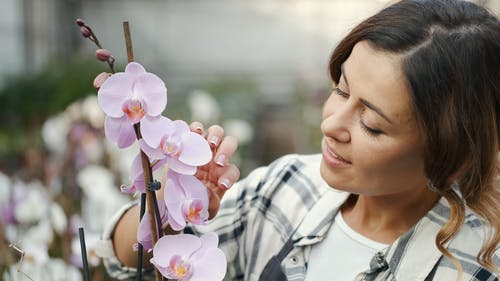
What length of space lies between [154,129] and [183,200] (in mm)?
95

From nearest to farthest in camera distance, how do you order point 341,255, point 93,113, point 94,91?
1. point 341,255
2. point 93,113
3. point 94,91

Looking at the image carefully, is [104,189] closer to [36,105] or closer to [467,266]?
[467,266]

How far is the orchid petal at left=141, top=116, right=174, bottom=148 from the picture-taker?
0.73m

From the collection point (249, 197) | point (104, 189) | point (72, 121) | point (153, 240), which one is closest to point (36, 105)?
point (72, 121)

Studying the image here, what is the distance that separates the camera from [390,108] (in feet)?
3.18

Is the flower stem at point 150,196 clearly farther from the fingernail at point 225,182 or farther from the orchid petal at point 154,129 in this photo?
the fingernail at point 225,182

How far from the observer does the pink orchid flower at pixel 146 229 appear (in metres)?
0.78

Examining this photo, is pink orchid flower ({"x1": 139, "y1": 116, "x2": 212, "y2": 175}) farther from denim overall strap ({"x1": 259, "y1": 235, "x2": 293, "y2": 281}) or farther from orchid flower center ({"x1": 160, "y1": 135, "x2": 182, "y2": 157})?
denim overall strap ({"x1": 259, "y1": 235, "x2": 293, "y2": 281})

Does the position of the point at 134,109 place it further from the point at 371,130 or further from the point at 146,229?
the point at 371,130

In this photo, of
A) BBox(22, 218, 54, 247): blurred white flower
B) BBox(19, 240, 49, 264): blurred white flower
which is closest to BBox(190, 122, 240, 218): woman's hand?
BBox(19, 240, 49, 264): blurred white flower

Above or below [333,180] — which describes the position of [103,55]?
above

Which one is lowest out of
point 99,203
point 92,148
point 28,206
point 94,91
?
point 94,91

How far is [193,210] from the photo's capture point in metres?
0.79

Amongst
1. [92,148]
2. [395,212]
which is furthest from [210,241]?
[92,148]
